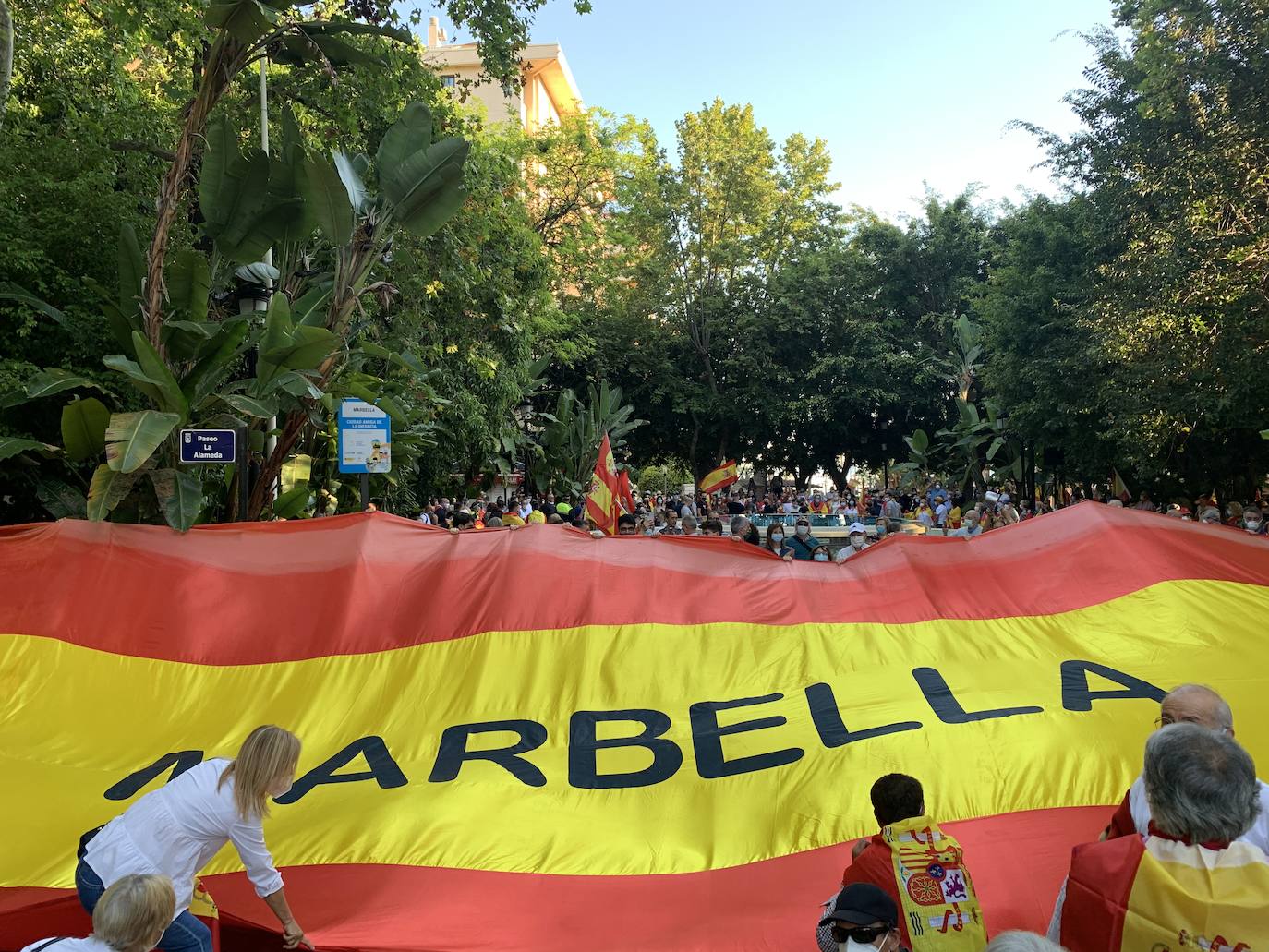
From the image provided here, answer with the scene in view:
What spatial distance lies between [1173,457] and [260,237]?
1971 cm

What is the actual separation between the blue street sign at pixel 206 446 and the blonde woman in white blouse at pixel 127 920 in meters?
5.99

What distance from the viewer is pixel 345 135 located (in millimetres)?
14281

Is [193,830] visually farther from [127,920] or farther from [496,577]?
[496,577]

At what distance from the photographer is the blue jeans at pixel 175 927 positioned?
132 inches

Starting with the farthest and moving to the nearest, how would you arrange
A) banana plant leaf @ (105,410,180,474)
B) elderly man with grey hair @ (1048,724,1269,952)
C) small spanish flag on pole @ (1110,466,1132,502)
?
1. small spanish flag on pole @ (1110,466,1132,502)
2. banana plant leaf @ (105,410,180,474)
3. elderly man with grey hair @ (1048,724,1269,952)

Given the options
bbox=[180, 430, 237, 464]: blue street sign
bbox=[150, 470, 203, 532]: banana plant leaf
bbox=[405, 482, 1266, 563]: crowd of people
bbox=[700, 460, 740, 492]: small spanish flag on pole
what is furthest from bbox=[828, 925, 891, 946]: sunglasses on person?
bbox=[700, 460, 740, 492]: small spanish flag on pole

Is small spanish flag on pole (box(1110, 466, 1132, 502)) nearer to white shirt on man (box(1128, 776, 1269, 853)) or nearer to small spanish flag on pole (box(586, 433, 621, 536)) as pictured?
small spanish flag on pole (box(586, 433, 621, 536))

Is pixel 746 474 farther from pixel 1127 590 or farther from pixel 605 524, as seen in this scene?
pixel 1127 590

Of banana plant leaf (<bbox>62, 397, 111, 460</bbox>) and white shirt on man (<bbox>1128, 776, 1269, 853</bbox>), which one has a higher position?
banana plant leaf (<bbox>62, 397, 111, 460</bbox>)

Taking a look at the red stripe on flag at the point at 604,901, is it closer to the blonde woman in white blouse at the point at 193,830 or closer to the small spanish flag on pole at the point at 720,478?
the blonde woman in white blouse at the point at 193,830

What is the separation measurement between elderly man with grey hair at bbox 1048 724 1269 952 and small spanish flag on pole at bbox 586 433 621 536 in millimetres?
11454

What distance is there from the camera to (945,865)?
3.19 meters

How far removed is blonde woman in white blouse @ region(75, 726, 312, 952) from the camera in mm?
3410


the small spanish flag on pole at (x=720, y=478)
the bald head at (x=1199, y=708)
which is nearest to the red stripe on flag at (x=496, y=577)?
the bald head at (x=1199, y=708)
